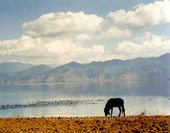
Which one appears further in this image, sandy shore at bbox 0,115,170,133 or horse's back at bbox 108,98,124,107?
horse's back at bbox 108,98,124,107

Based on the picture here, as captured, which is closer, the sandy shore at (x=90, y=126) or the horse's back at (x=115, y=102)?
the sandy shore at (x=90, y=126)

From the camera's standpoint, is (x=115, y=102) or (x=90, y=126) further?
(x=115, y=102)

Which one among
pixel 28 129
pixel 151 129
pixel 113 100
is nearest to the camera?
pixel 151 129

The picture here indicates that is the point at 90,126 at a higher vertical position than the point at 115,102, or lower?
lower

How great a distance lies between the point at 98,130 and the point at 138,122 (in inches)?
112

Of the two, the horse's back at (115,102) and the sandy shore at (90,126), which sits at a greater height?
the horse's back at (115,102)

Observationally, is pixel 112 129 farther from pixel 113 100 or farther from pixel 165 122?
pixel 113 100

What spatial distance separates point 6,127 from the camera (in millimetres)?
14430

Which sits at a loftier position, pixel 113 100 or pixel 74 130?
pixel 113 100

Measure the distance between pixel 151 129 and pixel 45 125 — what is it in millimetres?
6347

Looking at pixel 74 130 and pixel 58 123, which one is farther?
pixel 58 123

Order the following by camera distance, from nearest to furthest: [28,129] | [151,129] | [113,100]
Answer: [151,129], [28,129], [113,100]

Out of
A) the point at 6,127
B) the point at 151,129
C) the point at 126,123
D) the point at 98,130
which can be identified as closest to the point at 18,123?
the point at 6,127

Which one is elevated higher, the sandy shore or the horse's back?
the horse's back
